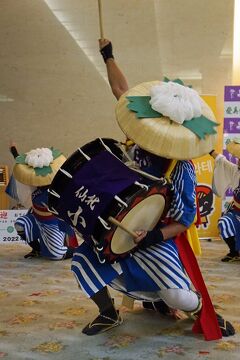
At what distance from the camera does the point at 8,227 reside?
4.91 m

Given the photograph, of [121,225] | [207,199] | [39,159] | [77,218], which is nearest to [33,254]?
[39,159]

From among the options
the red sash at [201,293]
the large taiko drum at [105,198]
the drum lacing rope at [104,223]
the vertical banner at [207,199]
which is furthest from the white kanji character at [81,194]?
the vertical banner at [207,199]

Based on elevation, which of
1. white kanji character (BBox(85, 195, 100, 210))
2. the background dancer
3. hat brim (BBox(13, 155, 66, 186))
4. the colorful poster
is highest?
white kanji character (BBox(85, 195, 100, 210))

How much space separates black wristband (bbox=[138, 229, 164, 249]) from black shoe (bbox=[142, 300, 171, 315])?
539 mm

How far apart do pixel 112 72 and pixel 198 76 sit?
3.49 m

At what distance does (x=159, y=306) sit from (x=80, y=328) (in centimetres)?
42

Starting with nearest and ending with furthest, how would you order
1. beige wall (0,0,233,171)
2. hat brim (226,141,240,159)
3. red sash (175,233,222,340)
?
red sash (175,233,222,340)
hat brim (226,141,240,159)
beige wall (0,0,233,171)

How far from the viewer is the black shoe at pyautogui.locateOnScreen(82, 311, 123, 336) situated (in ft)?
7.44

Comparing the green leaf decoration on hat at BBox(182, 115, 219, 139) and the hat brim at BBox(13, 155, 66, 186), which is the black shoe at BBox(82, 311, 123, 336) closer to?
the green leaf decoration on hat at BBox(182, 115, 219, 139)

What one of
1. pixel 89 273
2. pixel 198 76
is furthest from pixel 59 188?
pixel 198 76

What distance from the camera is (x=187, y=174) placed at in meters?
2.09

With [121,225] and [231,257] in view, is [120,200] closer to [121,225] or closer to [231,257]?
[121,225]

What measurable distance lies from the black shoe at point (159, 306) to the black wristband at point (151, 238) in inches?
21.2

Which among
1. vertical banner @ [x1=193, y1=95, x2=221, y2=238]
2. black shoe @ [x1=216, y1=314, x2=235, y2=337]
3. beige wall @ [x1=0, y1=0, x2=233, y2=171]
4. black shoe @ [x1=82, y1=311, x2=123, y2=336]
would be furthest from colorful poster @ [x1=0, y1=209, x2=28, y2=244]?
black shoe @ [x1=216, y1=314, x2=235, y2=337]
